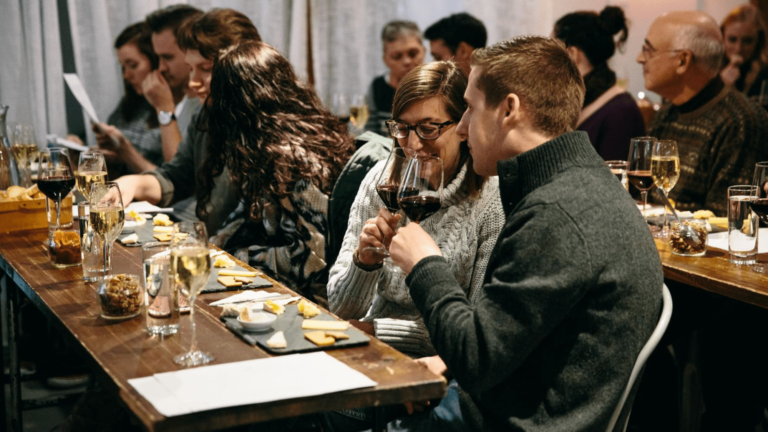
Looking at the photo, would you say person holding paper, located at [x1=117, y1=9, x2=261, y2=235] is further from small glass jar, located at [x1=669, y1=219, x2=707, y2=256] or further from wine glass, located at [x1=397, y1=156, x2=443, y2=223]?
small glass jar, located at [x1=669, y1=219, x2=707, y2=256]

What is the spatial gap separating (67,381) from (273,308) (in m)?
2.09

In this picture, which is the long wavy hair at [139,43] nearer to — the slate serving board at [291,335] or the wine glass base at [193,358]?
the slate serving board at [291,335]

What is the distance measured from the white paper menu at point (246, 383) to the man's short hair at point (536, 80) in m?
0.57

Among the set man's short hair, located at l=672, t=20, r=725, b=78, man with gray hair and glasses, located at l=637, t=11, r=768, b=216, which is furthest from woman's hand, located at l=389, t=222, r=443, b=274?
man's short hair, located at l=672, t=20, r=725, b=78

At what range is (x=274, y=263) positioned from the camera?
2.36 metres

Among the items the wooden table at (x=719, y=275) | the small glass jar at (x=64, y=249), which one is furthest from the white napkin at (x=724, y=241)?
the small glass jar at (x=64, y=249)

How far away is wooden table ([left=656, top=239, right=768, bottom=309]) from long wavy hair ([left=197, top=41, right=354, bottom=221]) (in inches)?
41.1

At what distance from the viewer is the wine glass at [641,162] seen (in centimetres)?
246

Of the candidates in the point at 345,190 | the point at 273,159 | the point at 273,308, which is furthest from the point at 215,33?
the point at 273,308

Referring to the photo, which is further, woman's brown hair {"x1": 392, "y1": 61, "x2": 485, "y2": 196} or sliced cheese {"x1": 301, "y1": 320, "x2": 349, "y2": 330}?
woman's brown hair {"x1": 392, "y1": 61, "x2": 485, "y2": 196}

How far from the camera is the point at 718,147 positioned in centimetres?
340

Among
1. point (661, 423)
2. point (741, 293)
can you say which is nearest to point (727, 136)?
point (661, 423)

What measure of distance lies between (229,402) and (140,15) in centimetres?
386

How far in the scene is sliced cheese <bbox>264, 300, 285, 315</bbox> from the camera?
154 centimetres
